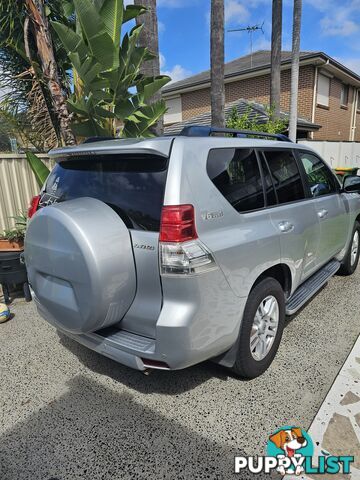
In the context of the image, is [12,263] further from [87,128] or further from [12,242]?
[87,128]

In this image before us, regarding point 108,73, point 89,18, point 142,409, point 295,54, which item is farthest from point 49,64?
point 295,54

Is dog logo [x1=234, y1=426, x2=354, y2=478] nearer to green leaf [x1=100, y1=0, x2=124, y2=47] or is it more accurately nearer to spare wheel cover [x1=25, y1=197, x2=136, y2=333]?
spare wheel cover [x1=25, y1=197, x2=136, y2=333]

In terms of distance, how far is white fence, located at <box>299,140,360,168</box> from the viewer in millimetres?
13133

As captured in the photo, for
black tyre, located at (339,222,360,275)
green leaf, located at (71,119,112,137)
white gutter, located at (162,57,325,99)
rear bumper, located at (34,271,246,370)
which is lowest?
black tyre, located at (339,222,360,275)

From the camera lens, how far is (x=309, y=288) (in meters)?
3.58

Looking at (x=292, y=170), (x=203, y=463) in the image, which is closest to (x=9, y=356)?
(x=203, y=463)

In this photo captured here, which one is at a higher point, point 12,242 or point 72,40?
point 72,40

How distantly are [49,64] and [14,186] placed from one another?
6.48 feet

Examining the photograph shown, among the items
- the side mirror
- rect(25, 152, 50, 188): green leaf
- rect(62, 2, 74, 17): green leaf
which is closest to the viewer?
Answer: the side mirror

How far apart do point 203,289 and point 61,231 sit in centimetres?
97

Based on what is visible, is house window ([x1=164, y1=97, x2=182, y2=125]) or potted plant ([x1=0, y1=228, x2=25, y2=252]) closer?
potted plant ([x1=0, y1=228, x2=25, y2=252])

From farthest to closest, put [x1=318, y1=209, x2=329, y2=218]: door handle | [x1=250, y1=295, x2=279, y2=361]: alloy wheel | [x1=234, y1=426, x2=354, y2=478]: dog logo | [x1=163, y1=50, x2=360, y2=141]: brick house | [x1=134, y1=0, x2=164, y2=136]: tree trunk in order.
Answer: [x1=163, y1=50, x2=360, y2=141]: brick house < [x1=134, y1=0, x2=164, y2=136]: tree trunk < [x1=318, y1=209, x2=329, y2=218]: door handle < [x1=250, y1=295, x2=279, y2=361]: alloy wheel < [x1=234, y1=426, x2=354, y2=478]: dog logo

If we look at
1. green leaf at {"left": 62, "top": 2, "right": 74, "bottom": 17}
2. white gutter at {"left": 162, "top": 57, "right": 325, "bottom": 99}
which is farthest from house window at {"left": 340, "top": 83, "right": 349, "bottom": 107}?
green leaf at {"left": 62, "top": 2, "right": 74, "bottom": 17}

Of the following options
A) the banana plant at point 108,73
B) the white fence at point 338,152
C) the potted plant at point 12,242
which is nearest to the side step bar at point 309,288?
the potted plant at point 12,242
